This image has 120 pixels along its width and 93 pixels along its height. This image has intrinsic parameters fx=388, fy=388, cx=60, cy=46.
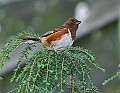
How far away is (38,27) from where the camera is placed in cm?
632

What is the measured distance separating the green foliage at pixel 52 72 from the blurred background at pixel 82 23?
180 centimetres

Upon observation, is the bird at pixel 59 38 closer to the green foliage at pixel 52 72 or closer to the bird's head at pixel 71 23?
the bird's head at pixel 71 23

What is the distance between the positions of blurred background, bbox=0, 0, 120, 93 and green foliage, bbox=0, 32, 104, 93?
1.80m

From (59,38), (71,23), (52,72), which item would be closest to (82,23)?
(71,23)

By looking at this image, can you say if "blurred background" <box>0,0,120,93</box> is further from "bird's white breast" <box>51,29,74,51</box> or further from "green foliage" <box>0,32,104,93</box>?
"green foliage" <box>0,32,104,93</box>

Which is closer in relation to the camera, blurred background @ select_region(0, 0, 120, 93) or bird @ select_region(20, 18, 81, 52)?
bird @ select_region(20, 18, 81, 52)

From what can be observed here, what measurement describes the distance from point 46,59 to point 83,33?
2.76 metres

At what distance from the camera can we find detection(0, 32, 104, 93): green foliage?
156cm

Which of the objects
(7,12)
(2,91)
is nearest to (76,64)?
(2,91)

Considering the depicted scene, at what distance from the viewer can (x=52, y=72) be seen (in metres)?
1.60

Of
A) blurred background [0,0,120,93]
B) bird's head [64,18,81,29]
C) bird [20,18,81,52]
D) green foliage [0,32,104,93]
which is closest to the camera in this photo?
green foliage [0,32,104,93]

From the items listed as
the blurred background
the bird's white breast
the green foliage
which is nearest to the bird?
the bird's white breast

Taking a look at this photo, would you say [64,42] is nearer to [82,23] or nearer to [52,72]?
[52,72]

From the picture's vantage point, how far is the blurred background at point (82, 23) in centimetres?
428
